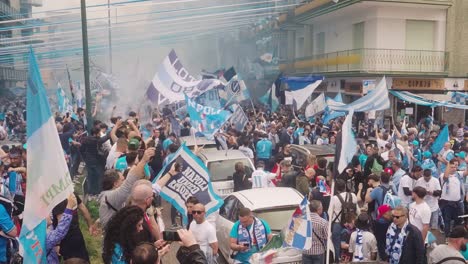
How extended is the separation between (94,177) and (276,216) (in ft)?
18.4

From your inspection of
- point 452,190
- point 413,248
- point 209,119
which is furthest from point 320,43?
point 413,248

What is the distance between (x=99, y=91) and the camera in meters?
23.2

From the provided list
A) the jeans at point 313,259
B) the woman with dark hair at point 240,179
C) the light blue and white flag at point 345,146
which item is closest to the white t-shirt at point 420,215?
the light blue and white flag at point 345,146

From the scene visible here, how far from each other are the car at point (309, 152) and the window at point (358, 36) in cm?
1518

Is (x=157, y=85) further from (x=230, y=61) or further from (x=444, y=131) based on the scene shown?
(x=230, y=61)

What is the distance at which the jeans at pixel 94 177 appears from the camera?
12000 millimetres

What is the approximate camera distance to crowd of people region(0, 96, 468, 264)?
4812 mm

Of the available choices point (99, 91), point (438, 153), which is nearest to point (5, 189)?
point (438, 153)

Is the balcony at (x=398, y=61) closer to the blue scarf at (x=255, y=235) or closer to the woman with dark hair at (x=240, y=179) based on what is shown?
the woman with dark hair at (x=240, y=179)

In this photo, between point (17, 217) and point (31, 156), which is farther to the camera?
point (17, 217)

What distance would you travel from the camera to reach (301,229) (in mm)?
6199

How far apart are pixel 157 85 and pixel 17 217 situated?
743 cm

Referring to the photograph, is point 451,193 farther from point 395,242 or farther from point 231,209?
point 231,209

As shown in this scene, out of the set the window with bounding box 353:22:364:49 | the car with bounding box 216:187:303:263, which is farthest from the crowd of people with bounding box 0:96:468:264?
the window with bounding box 353:22:364:49
